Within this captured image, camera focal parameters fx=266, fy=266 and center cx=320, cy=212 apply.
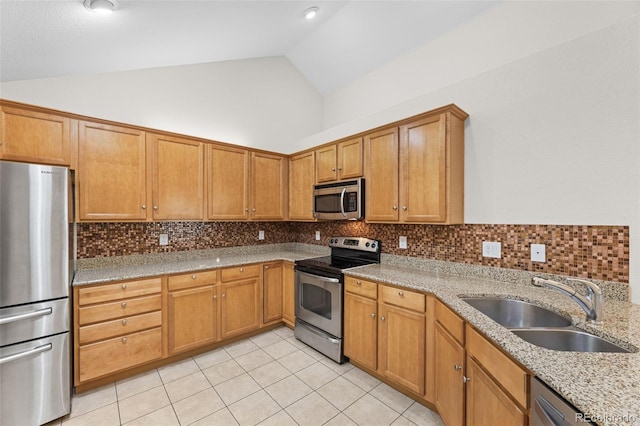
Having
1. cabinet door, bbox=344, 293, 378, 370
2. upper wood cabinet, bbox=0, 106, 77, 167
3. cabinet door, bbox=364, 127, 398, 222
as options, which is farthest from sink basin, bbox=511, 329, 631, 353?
upper wood cabinet, bbox=0, 106, 77, 167

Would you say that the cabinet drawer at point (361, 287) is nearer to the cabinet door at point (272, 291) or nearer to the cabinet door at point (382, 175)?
the cabinet door at point (382, 175)

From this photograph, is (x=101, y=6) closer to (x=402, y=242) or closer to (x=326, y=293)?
(x=326, y=293)

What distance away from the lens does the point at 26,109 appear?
2105mm

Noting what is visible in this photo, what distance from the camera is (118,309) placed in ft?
7.57

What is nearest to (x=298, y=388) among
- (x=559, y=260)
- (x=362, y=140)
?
(x=559, y=260)

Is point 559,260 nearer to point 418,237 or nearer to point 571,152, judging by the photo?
point 571,152

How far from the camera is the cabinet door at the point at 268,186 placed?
3568 millimetres

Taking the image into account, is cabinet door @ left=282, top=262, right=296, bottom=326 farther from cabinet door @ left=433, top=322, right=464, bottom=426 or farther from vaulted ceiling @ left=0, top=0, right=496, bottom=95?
vaulted ceiling @ left=0, top=0, right=496, bottom=95

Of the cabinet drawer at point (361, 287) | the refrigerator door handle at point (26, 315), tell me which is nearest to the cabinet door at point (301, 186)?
the cabinet drawer at point (361, 287)

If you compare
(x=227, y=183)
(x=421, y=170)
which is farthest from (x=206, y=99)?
(x=421, y=170)

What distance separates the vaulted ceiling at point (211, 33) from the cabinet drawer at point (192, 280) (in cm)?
206

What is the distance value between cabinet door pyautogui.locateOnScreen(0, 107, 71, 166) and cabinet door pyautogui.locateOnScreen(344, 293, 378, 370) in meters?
2.82

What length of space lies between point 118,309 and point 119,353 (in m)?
0.39

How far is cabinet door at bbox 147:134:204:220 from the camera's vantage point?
2.77 meters
